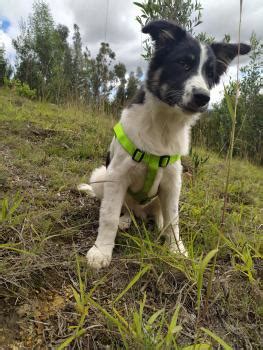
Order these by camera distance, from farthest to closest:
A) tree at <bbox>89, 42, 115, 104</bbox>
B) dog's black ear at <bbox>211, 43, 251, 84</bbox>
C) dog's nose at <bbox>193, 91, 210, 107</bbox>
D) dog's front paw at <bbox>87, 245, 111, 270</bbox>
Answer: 1. tree at <bbox>89, 42, 115, 104</bbox>
2. dog's black ear at <bbox>211, 43, 251, 84</bbox>
3. dog's nose at <bbox>193, 91, 210, 107</bbox>
4. dog's front paw at <bbox>87, 245, 111, 270</bbox>

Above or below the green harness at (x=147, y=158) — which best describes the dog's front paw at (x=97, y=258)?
below

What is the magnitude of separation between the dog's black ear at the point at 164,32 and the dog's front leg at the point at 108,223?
119 cm

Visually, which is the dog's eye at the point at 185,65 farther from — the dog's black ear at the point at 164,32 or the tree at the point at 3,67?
the tree at the point at 3,67

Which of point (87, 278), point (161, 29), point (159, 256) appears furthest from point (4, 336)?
point (161, 29)

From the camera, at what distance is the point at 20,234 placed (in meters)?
1.97

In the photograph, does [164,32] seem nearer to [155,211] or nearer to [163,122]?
[163,122]

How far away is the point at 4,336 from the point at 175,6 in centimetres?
473

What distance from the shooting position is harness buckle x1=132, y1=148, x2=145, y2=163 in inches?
89.1

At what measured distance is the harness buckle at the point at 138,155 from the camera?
2.26 metres

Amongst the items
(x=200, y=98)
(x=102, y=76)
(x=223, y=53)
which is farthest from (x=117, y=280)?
(x=102, y=76)

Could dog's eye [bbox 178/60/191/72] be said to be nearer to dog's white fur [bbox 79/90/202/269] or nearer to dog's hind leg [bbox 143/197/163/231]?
dog's white fur [bbox 79/90/202/269]

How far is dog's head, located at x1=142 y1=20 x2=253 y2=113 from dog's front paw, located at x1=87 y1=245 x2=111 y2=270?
3.70ft

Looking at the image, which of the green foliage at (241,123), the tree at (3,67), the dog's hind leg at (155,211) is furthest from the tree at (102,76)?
the tree at (3,67)

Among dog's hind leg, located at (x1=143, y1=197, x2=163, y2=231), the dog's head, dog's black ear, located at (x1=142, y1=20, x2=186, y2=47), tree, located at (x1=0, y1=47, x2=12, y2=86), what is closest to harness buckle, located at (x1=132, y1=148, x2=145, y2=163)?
the dog's head
